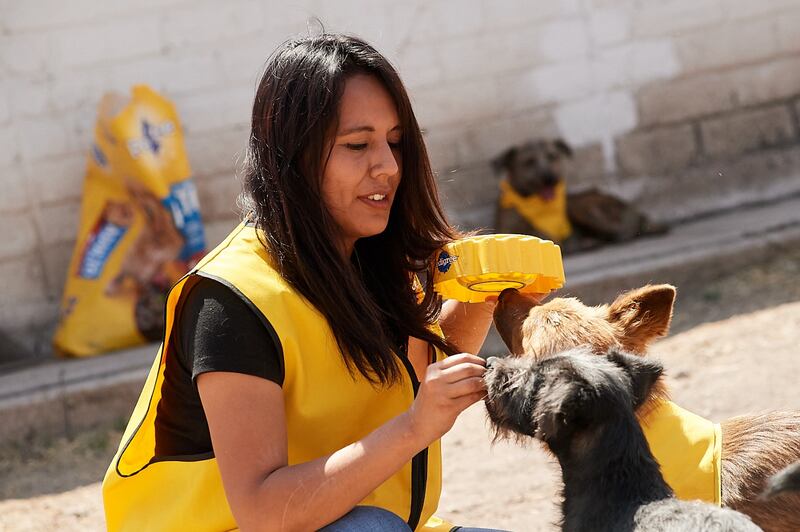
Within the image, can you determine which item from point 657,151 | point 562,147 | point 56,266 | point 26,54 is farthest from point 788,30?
point 56,266

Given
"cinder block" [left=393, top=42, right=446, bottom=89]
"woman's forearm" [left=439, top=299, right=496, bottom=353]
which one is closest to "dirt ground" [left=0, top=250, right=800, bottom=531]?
"woman's forearm" [left=439, top=299, right=496, bottom=353]

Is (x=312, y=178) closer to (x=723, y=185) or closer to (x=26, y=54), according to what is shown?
(x=26, y=54)

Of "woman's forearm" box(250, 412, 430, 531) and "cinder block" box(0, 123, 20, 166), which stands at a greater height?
"cinder block" box(0, 123, 20, 166)

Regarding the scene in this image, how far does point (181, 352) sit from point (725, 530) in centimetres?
129


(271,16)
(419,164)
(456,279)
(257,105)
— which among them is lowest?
(456,279)

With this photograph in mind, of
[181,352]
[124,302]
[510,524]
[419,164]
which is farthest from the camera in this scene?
[124,302]

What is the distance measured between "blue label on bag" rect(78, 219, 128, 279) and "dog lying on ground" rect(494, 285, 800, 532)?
409 cm

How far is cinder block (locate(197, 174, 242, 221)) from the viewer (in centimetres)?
742

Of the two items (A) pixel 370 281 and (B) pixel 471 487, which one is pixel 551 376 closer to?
(A) pixel 370 281

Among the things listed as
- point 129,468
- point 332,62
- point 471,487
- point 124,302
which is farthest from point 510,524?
point 124,302

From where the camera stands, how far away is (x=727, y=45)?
28.2ft

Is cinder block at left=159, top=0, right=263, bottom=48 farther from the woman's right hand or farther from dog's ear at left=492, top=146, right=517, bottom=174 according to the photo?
the woman's right hand

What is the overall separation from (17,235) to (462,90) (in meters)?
3.23

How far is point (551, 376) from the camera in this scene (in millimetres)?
2305
